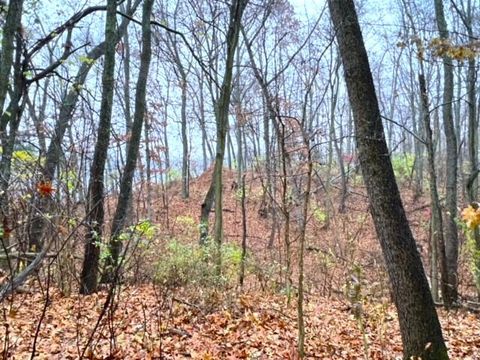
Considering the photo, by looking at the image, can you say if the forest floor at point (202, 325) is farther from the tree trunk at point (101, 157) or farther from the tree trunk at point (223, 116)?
the tree trunk at point (223, 116)

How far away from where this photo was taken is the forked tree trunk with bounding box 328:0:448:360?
138 inches

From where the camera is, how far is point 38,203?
5051 millimetres

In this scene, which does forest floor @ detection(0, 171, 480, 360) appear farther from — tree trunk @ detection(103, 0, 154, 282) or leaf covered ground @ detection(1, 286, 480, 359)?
tree trunk @ detection(103, 0, 154, 282)

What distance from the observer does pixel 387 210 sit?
3.62 meters

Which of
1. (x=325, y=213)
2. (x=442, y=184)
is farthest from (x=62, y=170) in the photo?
(x=442, y=184)

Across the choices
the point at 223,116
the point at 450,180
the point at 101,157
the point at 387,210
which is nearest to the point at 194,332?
the point at 387,210

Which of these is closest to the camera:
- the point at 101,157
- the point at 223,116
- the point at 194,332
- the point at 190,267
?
the point at 194,332

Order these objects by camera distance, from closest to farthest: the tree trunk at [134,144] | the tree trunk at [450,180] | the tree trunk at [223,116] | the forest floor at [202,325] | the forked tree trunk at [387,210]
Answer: the forked tree trunk at [387,210]
the forest floor at [202,325]
the tree trunk at [134,144]
the tree trunk at [223,116]
the tree trunk at [450,180]

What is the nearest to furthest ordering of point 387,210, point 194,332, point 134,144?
point 387,210 < point 194,332 < point 134,144

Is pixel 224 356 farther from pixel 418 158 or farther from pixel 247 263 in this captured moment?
pixel 418 158

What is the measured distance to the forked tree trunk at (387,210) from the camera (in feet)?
11.5

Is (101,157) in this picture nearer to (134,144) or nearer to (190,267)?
(134,144)

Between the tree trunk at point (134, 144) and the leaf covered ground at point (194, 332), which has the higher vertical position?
the tree trunk at point (134, 144)

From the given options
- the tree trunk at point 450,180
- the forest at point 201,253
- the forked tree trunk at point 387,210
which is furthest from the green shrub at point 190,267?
the tree trunk at point 450,180
